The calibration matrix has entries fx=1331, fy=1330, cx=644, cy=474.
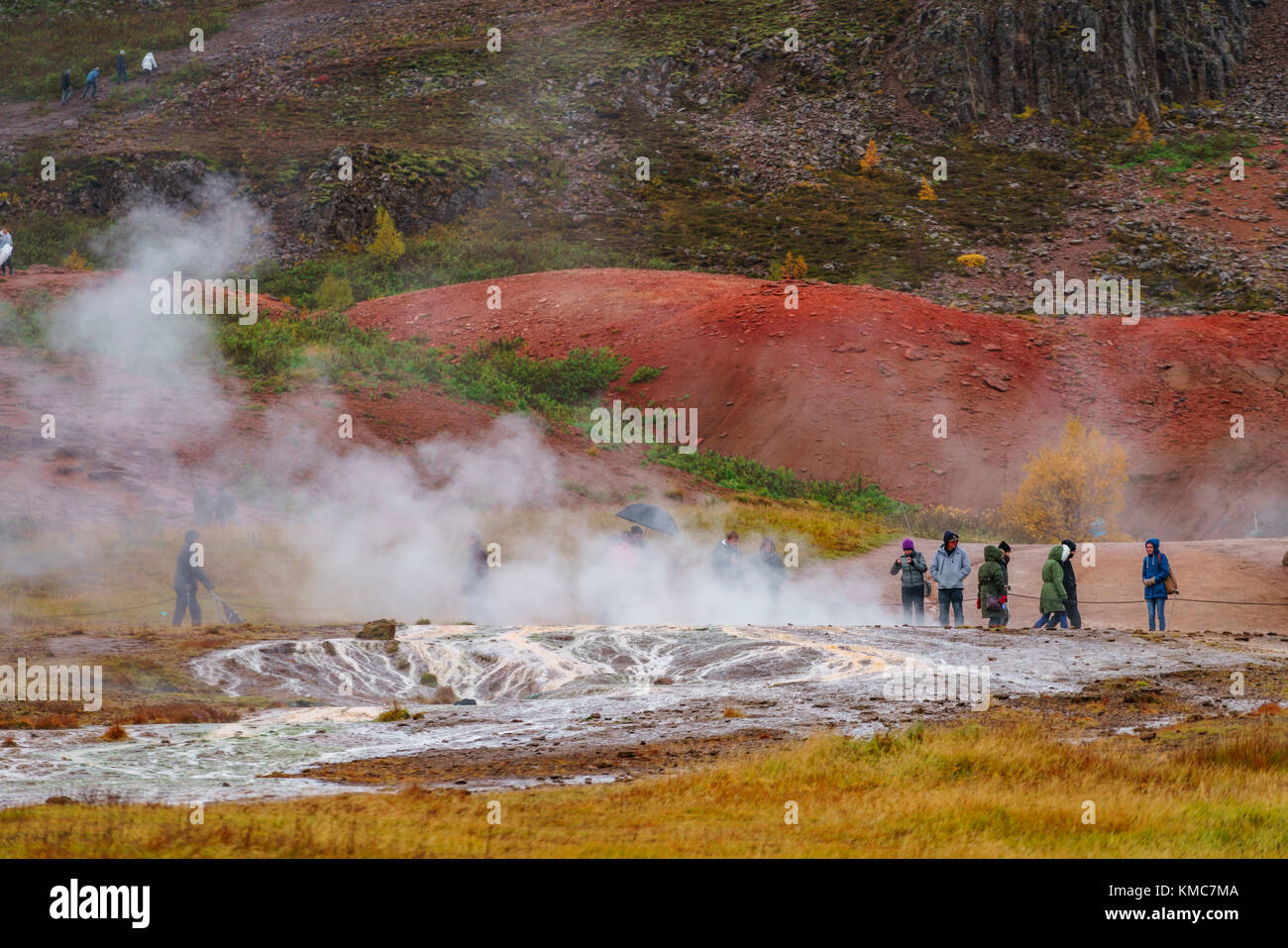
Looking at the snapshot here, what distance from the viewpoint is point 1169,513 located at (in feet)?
102

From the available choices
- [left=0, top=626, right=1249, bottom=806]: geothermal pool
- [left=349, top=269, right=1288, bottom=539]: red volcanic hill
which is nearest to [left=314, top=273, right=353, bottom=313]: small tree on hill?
[left=349, top=269, right=1288, bottom=539]: red volcanic hill

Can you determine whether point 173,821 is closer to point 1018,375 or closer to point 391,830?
point 391,830

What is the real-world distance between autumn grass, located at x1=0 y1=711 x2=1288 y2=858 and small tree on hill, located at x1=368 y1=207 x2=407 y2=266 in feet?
133

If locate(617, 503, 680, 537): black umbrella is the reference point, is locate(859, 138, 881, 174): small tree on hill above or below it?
above

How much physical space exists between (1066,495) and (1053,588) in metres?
10.8

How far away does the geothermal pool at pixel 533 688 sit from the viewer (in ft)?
32.9

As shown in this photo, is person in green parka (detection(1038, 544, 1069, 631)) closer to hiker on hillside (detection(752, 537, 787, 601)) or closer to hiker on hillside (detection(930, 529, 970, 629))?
hiker on hillside (detection(930, 529, 970, 629))

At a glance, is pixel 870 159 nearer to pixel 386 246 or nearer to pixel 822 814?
pixel 386 246

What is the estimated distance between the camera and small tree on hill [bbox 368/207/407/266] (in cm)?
4797

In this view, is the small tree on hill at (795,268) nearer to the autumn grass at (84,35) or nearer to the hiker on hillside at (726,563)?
the hiker on hillside at (726,563)

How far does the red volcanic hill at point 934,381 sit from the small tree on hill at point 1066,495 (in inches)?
78.2

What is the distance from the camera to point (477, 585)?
20766 mm

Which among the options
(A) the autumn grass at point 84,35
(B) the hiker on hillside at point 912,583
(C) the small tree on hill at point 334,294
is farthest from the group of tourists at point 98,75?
(B) the hiker on hillside at point 912,583
